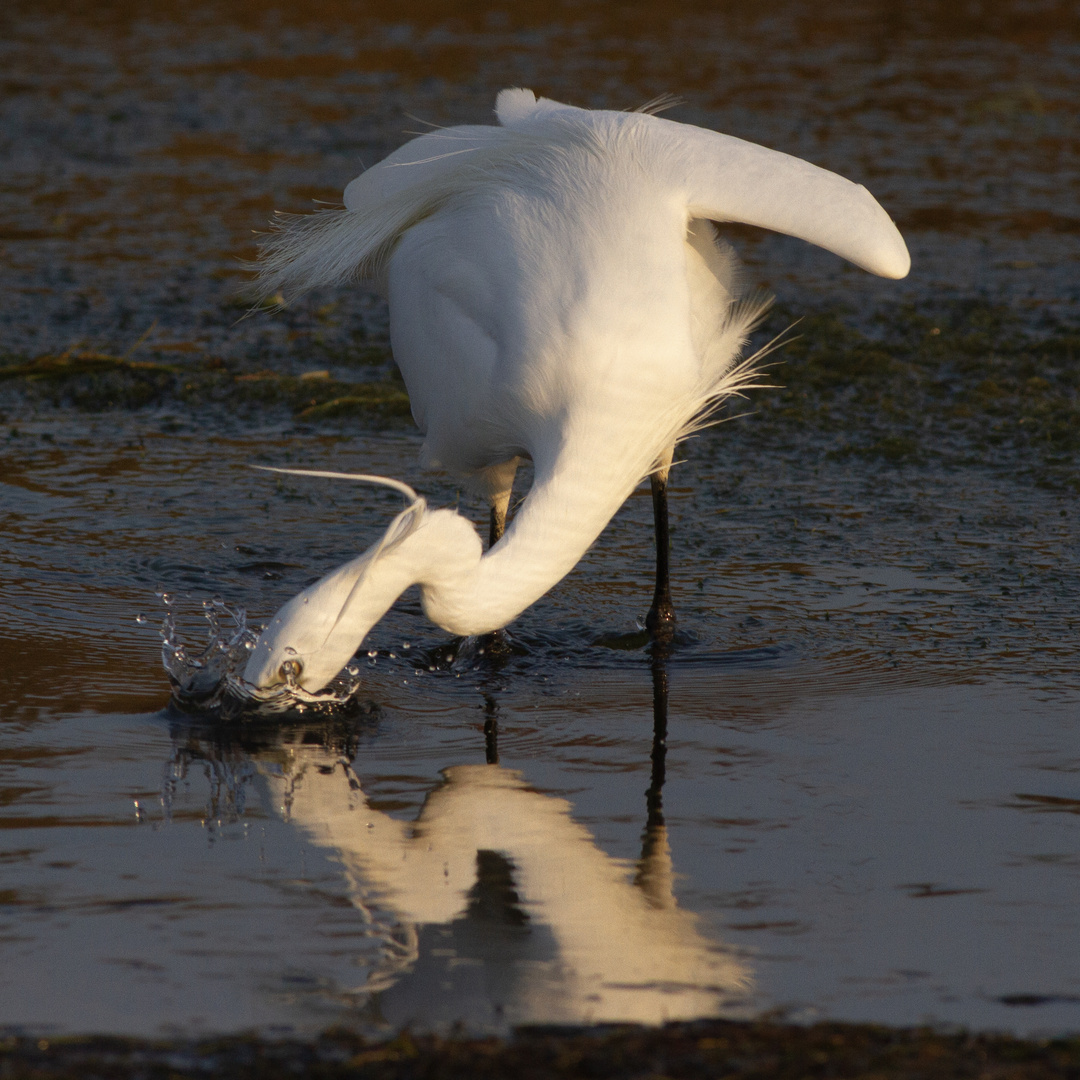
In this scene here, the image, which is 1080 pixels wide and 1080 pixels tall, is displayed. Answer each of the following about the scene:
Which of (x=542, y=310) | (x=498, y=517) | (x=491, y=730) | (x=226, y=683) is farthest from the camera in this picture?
(x=498, y=517)

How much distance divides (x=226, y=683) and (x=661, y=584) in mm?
1582

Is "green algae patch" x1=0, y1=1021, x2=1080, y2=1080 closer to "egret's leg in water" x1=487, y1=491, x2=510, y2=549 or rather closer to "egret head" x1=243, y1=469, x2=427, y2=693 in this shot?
"egret head" x1=243, y1=469, x2=427, y2=693

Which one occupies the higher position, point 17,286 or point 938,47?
point 938,47

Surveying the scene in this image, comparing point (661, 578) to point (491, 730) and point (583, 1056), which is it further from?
point (583, 1056)

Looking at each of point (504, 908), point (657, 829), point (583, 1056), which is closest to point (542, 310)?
point (657, 829)

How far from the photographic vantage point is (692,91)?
13258 millimetres

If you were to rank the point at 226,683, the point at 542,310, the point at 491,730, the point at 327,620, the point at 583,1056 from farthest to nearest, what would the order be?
the point at 542,310 < the point at 491,730 < the point at 226,683 < the point at 327,620 < the point at 583,1056

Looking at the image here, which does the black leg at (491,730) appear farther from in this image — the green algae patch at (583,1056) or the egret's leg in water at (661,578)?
the green algae patch at (583,1056)

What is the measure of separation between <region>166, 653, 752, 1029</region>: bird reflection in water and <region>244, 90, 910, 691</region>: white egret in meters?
0.37

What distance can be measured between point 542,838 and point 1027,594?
2.23 metres

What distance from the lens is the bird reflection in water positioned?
2912 mm

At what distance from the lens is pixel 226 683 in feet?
13.4

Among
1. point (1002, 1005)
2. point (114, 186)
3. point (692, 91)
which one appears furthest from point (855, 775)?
point (692, 91)

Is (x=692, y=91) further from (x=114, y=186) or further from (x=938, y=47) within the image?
(x=114, y=186)
